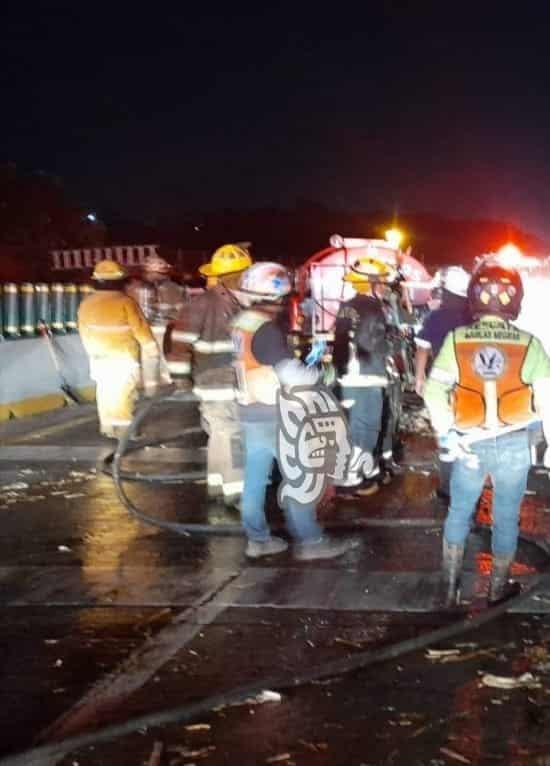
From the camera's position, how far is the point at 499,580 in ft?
19.8

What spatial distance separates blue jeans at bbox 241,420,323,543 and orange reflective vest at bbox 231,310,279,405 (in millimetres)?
196

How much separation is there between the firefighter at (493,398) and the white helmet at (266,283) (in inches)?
54.1

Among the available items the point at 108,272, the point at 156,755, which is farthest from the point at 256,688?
the point at 108,272

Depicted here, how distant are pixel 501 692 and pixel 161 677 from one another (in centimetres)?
156

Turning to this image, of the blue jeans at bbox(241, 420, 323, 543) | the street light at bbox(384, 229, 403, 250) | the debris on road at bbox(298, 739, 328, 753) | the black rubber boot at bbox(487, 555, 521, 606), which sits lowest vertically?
the debris on road at bbox(298, 739, 328, 753)

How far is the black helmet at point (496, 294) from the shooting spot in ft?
18.7

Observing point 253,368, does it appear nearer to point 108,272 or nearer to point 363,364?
point 363,364

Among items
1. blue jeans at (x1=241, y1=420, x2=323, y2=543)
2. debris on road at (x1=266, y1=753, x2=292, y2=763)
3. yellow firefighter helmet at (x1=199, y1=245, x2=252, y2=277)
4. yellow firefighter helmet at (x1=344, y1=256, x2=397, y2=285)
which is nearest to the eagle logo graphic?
blue jeans at (x1=241, y1=420, x2=323, y2=543)

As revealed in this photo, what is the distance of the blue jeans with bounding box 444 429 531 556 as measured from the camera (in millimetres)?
5816

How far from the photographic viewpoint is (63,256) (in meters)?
35.6

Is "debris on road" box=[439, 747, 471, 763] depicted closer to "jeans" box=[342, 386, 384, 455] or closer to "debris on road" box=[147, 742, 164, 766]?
"debris on road" box=[147, 742, 164, 766]

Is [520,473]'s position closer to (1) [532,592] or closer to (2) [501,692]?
(1) [532,592]

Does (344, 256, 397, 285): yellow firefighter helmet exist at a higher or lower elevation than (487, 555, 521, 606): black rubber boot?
higher

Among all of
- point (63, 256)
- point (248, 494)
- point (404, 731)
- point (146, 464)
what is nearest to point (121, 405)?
point (146, 464)
